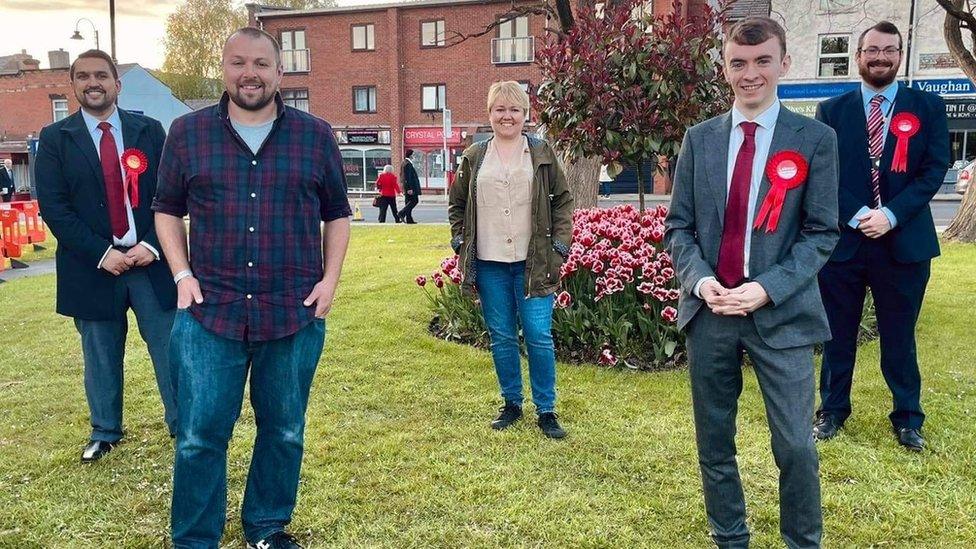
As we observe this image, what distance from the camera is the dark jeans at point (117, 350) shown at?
4.15 meters

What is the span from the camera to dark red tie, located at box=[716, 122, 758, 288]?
2783mm

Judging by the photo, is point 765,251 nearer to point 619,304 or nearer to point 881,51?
point 881,51

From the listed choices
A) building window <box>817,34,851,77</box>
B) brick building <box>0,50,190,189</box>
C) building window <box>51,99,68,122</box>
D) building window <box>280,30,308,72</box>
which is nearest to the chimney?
brick building <box>0,50,190,189</box>

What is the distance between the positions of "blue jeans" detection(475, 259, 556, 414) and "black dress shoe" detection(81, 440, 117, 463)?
2314 millimetres

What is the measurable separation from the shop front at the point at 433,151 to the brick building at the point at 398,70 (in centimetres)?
5

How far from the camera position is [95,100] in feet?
13.2

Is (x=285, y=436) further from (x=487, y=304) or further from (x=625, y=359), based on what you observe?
(x=625, y=359)

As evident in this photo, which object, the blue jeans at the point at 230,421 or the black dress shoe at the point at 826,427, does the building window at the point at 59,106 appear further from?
the black dress shoe at the point at 826,427

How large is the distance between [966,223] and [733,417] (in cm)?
1216

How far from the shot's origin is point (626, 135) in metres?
6.52

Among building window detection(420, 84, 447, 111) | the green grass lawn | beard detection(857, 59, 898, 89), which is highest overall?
building window detection(420, 84, 447, 111)

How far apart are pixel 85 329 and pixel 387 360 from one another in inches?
99.2

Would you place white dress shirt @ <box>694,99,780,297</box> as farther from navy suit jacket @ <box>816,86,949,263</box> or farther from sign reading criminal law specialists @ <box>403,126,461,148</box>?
sign reading criminal law specialists @ <box>403,126,461,148</box>

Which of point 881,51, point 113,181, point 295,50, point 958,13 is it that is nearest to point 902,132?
point 881,51
